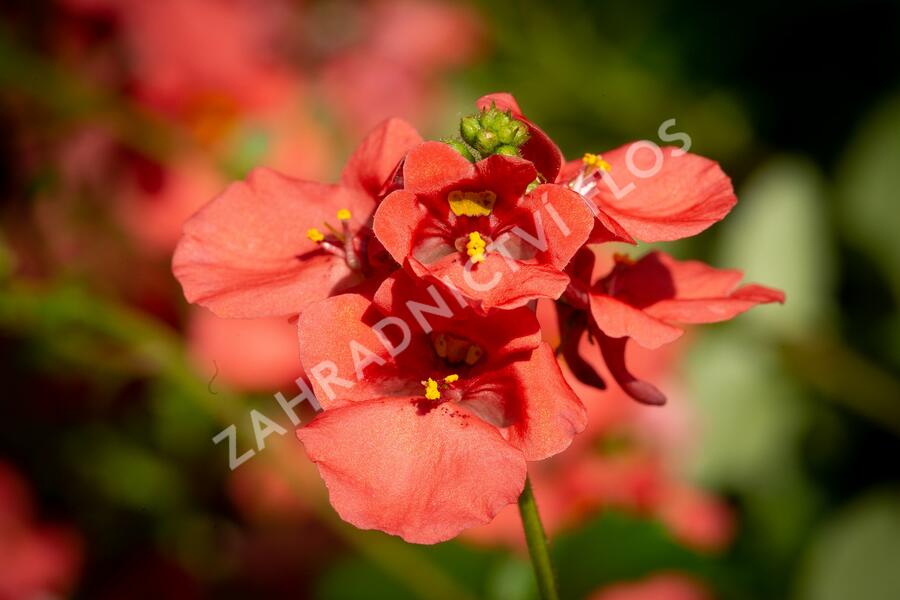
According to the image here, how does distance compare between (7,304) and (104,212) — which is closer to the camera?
(7,304)

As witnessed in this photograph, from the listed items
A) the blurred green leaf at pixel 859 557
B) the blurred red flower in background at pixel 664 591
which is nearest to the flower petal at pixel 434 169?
the blurred red flower in background at pixel 664 591

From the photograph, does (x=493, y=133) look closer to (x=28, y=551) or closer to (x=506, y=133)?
(x=506, y=133)

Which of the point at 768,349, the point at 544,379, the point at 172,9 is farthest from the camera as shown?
the point at 172,9

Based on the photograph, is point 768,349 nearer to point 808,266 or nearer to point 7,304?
point 808,266

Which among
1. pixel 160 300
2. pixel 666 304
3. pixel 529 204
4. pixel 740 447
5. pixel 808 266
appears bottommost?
pixel 740 447

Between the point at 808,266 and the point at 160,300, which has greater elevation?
the point at 160,300

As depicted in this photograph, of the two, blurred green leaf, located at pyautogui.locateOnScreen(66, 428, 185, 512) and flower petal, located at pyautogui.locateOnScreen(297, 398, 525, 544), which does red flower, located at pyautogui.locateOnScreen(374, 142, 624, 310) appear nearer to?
Answer: flower petal, located at pyautogui.locateOnScreen(297, 398, 525, 544)

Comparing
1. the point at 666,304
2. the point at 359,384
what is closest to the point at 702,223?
the point at 666,304

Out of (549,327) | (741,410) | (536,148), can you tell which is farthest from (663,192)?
(741,410)
